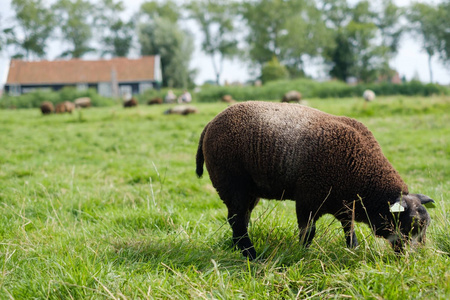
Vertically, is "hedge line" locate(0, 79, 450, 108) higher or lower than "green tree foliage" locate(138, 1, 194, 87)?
lower

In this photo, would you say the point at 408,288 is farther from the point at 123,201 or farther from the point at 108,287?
the point at 123,201

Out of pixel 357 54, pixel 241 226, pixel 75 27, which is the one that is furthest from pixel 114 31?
pixel 241 226

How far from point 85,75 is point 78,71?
107 centimetres

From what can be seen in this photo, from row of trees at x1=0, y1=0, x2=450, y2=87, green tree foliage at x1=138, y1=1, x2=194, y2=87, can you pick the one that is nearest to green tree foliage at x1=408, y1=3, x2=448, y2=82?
row of trees at x1=0, y1=0, x2=450, y2=87

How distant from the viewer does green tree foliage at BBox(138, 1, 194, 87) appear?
168 ft

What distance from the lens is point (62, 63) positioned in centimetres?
4931

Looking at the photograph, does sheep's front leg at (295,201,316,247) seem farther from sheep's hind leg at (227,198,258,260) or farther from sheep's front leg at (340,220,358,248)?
sheep's hind leg at (227,198,258,260)

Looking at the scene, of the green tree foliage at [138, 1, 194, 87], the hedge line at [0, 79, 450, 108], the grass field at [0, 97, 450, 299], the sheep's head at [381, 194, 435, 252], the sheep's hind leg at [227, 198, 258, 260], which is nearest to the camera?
the grass field at [0, 97, 450, 299]

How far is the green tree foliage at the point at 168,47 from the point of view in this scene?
5125cm

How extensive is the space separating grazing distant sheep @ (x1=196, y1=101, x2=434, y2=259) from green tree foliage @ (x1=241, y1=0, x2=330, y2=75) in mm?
54017

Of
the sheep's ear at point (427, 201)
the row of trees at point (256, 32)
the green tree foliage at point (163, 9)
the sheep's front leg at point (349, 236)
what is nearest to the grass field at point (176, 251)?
the sheep's front leg at point (349, 236)

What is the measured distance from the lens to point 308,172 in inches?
145

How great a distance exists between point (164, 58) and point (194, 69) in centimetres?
728

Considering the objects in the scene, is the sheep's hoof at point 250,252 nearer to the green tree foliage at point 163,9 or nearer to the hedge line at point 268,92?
the hedge line at point 268,92
